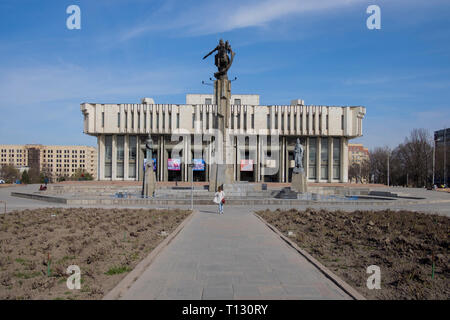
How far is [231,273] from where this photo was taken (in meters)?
6.78

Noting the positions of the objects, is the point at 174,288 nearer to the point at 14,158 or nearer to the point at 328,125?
the point at 328,125

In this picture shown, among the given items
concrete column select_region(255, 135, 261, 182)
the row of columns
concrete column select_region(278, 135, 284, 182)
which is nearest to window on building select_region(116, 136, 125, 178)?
the row of columns

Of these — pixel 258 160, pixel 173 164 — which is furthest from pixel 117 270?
pixel 173 164

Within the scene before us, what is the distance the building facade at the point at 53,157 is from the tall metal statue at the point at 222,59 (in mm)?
153715

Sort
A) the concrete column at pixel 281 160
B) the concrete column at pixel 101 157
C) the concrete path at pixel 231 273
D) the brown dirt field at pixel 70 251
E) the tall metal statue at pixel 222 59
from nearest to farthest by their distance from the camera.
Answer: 1. the concrete path at pixel 231 273
2. the brown dirt field at pixel 70 251
3. the tall metal statue at pixel 222 59
4. the concrete column at pixel 281 160
5. the concrete column at pixel 101 157

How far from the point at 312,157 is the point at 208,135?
66.6 feet

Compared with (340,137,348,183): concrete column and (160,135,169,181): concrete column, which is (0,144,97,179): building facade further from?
(340,137,348,183): concrete column

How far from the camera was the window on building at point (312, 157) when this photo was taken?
6838 centimetres

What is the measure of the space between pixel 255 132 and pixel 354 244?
56.1 meters

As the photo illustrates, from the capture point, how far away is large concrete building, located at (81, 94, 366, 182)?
6544 centimetres

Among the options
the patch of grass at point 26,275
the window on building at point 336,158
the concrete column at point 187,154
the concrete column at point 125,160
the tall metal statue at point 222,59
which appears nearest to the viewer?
the patch of grass at point 26,275

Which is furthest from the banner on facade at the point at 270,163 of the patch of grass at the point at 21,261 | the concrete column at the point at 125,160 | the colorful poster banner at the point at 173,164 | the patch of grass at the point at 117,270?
the patch of grass at the point at 117,270

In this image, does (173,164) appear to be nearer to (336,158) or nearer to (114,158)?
(114,158)

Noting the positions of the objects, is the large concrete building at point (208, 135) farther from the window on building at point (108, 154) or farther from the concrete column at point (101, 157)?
the window on building at point (108, 154)
